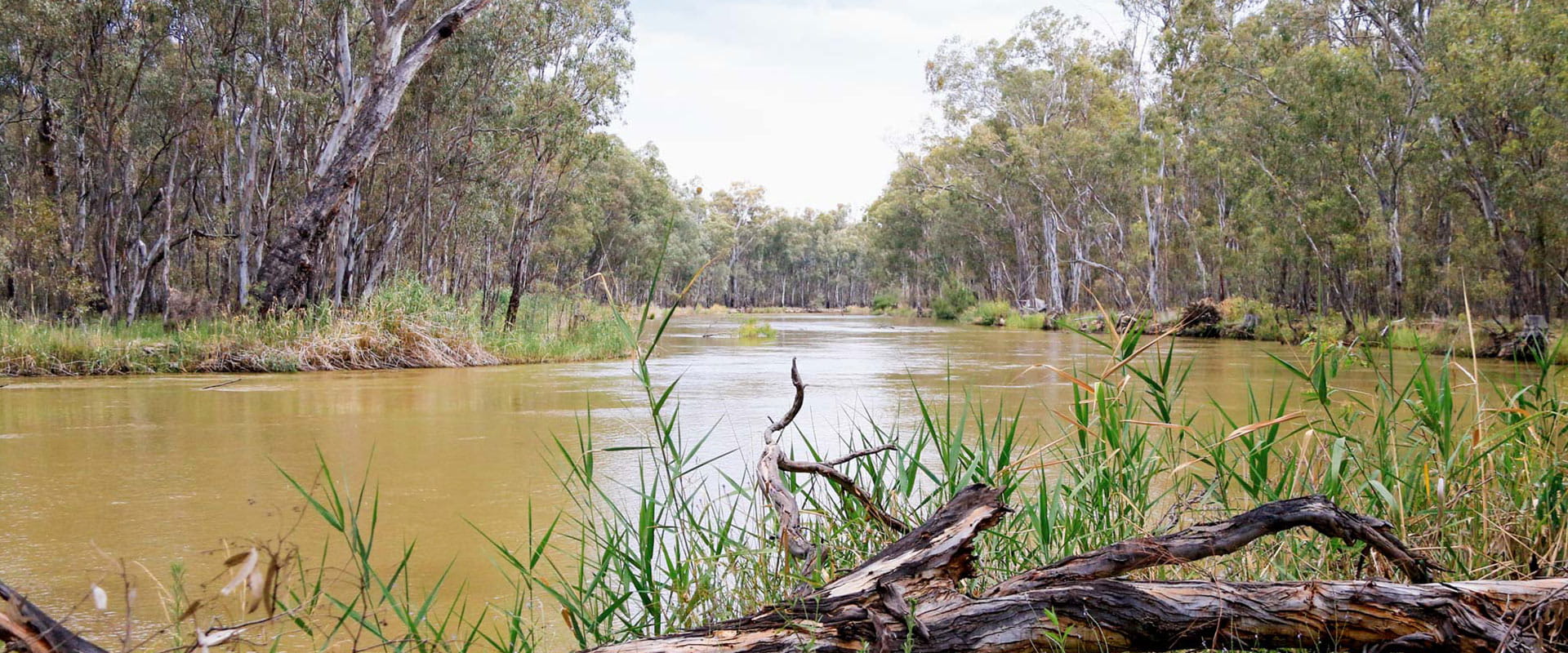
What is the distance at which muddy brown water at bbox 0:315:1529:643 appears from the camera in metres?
2.69

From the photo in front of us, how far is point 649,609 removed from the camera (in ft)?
5.82

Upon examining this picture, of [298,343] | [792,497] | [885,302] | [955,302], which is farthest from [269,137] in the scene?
[885,302]

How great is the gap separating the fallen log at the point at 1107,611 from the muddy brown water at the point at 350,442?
71 cm

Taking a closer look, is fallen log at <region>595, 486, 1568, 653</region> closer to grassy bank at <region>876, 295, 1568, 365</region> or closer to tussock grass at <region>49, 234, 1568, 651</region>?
tussock grass at <region>49, 234, 1568, 651</region>

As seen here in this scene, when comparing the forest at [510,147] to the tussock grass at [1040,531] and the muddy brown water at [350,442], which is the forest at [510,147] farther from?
the tussock grass at [1040,531]

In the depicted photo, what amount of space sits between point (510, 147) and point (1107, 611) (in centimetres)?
1577

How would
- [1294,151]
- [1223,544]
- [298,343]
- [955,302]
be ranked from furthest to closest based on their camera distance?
[955,302]
[1294,151]
[298,343]
[1223,544]

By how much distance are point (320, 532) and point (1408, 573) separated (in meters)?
2.89

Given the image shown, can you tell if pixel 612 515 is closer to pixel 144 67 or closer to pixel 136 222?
pixel 144 67

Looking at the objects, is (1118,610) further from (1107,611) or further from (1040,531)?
(1040,531)

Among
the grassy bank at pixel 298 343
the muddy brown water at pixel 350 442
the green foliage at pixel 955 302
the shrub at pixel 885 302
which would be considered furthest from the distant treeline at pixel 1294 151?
the shrub at pixel 885 302

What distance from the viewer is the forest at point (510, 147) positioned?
37.3ft

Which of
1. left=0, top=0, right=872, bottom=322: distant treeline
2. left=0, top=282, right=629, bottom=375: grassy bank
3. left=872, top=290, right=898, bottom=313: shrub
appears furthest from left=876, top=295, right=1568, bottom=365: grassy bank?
left=872, top=290, right=898, bottom=313: shrub

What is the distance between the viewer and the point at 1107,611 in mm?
1359
